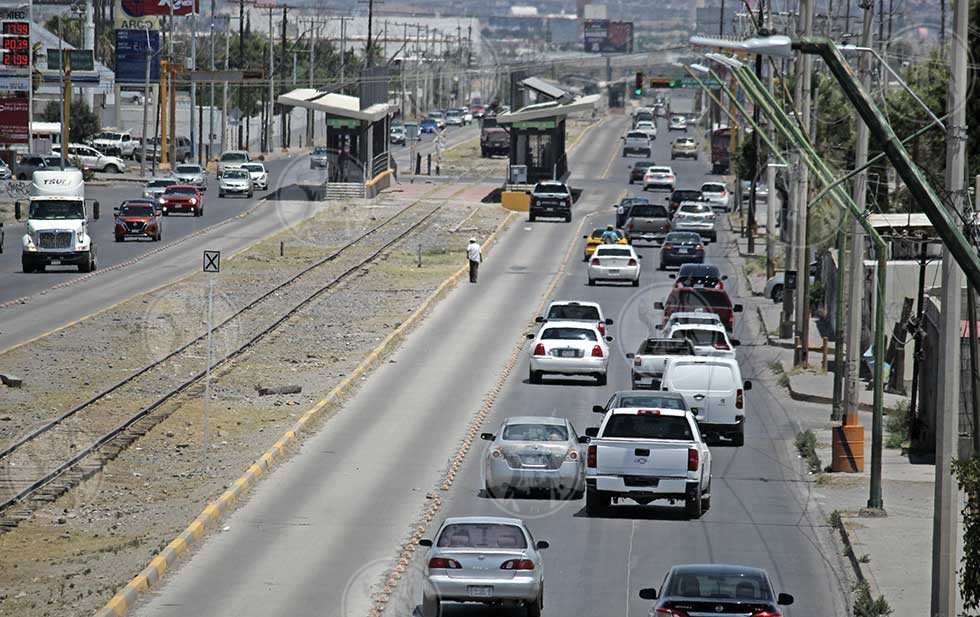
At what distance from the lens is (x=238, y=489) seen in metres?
28.5

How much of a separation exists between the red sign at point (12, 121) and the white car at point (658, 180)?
3564cm

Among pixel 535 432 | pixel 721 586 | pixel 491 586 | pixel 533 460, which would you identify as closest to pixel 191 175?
pixel 535 432

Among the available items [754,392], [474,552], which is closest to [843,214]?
[754,392]

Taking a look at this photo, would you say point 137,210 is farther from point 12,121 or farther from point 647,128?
point 647,128

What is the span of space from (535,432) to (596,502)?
73.6 inches

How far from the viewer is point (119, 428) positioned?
35000mm

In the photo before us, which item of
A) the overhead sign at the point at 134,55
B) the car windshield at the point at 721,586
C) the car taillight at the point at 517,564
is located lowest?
the car taillight at the point at 517,564

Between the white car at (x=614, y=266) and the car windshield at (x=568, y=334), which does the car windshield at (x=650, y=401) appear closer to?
the car windshield at (x=568, y=334)

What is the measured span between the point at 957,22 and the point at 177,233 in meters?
61.3

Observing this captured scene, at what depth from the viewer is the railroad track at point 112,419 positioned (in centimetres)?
2984

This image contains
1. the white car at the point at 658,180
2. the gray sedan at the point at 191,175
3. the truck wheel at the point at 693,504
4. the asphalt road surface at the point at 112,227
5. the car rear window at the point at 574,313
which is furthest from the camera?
the white car at the point at 658,180

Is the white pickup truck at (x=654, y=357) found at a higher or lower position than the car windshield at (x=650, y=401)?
lower

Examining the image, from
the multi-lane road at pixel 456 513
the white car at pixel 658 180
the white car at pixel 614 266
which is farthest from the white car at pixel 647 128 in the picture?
A: the multi-lane road at pixel 456 513

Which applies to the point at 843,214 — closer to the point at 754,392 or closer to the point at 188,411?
the point at 754,392
